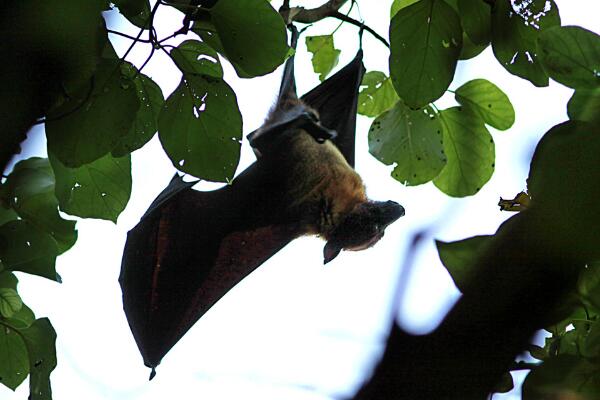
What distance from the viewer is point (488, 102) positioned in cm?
359

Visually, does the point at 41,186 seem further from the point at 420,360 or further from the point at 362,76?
the point at 420,360

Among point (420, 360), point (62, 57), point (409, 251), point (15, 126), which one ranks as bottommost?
point (420, 360)

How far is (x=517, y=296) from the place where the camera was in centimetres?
80

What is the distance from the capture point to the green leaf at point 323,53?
4.50m

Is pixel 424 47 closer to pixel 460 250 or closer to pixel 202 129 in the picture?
pixel 202 129

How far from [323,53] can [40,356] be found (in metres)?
2.59

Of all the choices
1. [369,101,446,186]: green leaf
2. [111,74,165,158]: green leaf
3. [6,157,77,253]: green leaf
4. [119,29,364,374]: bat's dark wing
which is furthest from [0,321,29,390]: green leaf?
[369,101,446,186]: green leaf

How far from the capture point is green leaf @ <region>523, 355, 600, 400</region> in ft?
5.11

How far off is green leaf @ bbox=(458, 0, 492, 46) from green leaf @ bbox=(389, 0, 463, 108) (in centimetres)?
6

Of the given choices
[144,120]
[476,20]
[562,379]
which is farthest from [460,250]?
[144,120]

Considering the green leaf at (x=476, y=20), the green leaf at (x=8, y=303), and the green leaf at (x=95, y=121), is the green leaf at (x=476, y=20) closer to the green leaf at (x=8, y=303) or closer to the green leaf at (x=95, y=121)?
the green leaf at (x=95, y=121)

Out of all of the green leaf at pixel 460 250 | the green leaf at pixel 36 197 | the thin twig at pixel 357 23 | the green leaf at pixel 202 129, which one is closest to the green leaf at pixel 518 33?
the thin twig at pixel 357 23

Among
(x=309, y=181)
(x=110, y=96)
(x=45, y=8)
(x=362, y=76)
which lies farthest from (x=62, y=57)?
(x=309, y=181)

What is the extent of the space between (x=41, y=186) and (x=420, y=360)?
8.99 ft
